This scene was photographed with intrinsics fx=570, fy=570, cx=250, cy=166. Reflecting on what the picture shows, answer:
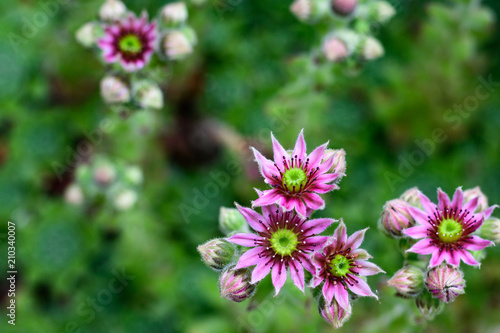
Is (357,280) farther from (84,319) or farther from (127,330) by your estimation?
(84,319)

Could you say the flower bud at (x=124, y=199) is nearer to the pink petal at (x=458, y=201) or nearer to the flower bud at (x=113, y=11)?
the flower bud at (x=113, y=11)

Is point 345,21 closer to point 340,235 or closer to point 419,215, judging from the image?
point 419,215

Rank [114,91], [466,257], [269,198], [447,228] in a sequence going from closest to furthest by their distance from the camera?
[269,198], [466,257], [447,228], [114,91]

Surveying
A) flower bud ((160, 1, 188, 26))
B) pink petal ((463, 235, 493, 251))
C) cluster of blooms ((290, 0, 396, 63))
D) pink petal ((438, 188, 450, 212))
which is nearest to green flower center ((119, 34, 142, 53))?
flower bud ((160, 1, 188, 26))

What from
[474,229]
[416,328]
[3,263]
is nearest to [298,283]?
[474,229]

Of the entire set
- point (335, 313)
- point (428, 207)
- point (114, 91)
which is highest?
point (114, 91)

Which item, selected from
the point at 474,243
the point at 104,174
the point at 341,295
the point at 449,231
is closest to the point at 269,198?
the point at 341,295
